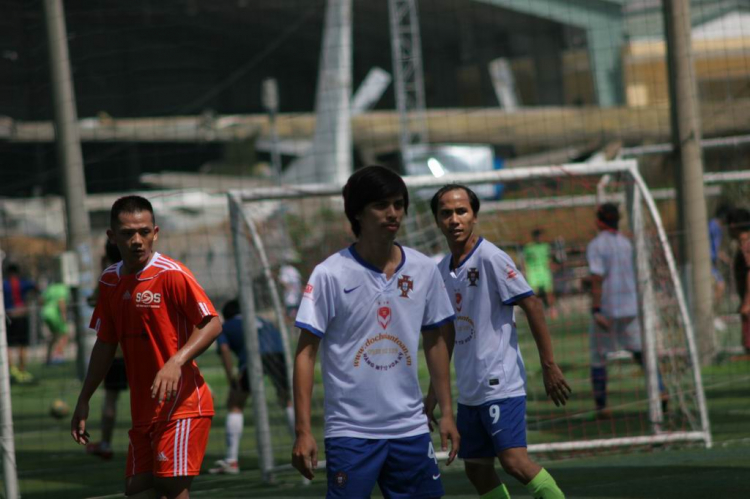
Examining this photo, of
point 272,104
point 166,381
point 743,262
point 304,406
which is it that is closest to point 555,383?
point 304,406

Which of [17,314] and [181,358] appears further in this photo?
[17,314]

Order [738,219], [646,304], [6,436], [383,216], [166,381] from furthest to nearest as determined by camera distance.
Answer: [738,219] < [646,304] < [6,436] < [166,381] < [383,216]

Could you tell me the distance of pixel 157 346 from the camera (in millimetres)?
5422

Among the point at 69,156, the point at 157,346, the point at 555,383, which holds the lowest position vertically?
the point at 555,383

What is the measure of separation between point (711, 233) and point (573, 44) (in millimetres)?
33122

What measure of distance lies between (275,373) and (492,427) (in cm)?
412

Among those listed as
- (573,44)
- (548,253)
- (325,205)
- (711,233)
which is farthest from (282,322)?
(573,44)

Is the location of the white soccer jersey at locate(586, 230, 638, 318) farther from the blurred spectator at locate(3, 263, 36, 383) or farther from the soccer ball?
the blurred spectator at locate(3, 263, 36, 383)

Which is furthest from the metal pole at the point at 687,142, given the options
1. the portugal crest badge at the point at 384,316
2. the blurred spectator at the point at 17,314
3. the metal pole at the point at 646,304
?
the blurred spectator at the point at 17,314

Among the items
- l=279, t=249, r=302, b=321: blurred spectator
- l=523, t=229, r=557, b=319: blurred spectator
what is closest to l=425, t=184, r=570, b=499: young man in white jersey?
l=279, t=249, r=302, b=321: blurred spectator

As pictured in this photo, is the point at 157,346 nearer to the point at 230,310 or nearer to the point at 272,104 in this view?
the point at 230,310

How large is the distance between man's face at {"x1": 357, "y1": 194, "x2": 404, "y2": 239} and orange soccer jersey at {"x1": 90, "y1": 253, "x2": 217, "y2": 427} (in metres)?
1.25

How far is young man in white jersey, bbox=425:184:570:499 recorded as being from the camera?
5.73 m

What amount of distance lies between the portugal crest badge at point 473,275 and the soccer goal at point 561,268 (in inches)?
105
